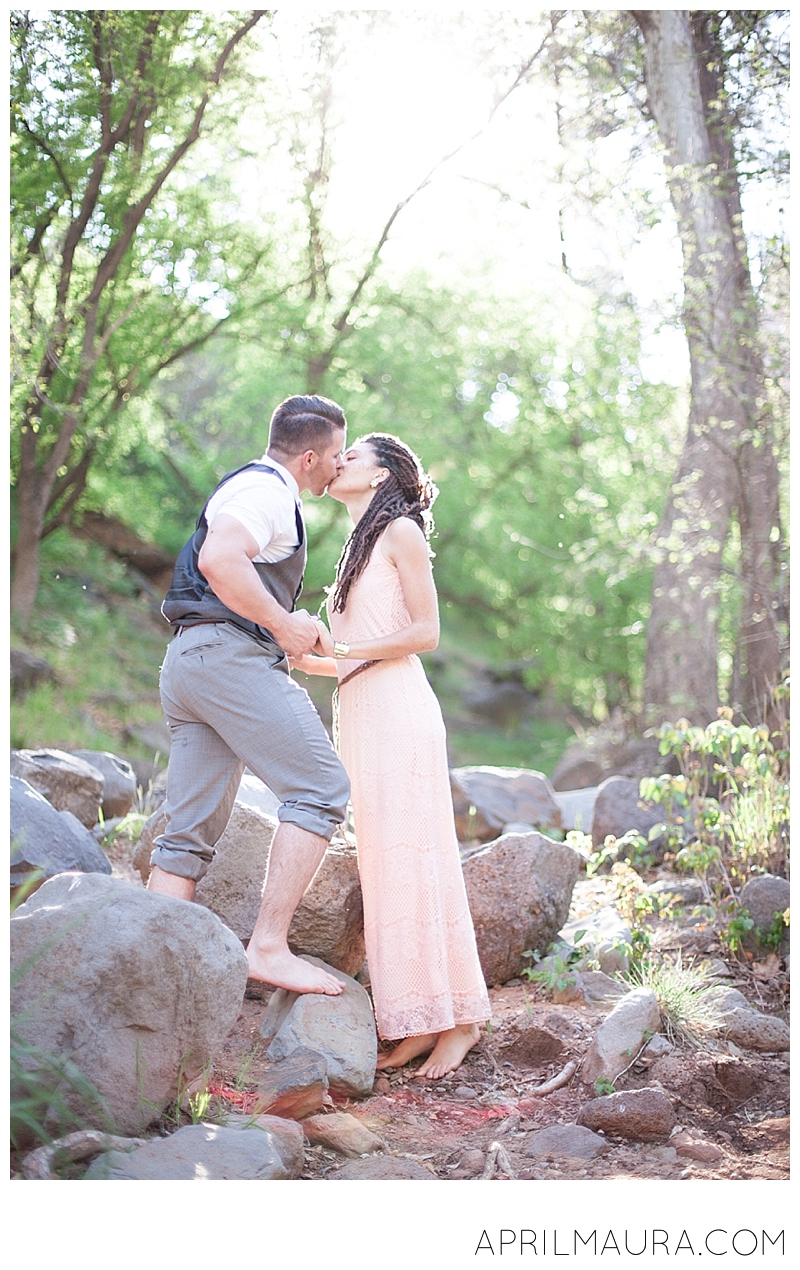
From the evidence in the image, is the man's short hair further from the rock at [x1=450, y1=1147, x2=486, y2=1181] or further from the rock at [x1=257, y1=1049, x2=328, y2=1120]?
the rock at [x1=450, y1=1147, x2=486, y2=1181]

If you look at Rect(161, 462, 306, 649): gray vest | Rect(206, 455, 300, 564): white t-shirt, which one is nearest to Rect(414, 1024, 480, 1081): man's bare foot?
Rect(161, 462, 306, 649): gray vest

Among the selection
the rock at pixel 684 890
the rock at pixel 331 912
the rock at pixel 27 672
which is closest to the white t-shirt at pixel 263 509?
the rock at pixel 331 912

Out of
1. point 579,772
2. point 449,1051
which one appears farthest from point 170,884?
point 579,772

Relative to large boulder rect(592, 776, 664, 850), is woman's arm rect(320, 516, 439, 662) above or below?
above

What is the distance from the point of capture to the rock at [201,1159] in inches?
103

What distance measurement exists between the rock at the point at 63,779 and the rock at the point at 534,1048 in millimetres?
2590

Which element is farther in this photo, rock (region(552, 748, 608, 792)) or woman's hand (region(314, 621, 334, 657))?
rock (region(552, 748, 608, 792))

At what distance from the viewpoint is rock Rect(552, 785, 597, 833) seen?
7645 millimetres

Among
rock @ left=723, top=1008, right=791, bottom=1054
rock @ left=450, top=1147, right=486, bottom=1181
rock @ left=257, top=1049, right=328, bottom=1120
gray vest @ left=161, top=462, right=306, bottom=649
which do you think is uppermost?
gray vest @ left=161, top=462, right=306, bottom=649

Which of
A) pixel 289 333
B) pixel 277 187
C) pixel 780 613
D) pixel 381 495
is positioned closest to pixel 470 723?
pixel 289 333

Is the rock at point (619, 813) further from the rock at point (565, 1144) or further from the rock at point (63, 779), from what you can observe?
the rock at point (565, 1144)

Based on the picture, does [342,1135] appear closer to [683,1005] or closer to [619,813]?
[683,1005]

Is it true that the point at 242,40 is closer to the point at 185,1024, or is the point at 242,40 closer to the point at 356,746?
the point at 356,746

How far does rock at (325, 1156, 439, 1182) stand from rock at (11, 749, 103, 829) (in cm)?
283
